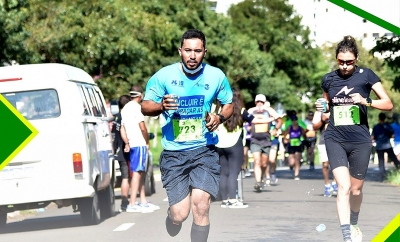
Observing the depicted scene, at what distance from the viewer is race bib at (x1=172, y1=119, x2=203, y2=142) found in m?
8.66

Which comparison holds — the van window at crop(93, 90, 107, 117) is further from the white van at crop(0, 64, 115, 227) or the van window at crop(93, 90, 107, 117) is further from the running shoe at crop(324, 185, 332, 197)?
the running shoe at crop(324, 185, 332, 197)

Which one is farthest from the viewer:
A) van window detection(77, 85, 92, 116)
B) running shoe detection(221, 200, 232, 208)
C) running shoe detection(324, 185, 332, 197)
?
running shoe detection(324, 185, 332, 197)

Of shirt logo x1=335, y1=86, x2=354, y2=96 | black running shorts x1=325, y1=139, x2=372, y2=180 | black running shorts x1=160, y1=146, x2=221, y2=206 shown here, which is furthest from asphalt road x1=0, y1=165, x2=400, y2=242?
black running shorts x1=160, y1=146, x2=221, y2=206

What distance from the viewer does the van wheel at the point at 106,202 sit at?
15648 millimetres

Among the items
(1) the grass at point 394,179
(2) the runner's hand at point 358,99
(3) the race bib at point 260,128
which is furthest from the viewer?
(1) the grass at point 394,179

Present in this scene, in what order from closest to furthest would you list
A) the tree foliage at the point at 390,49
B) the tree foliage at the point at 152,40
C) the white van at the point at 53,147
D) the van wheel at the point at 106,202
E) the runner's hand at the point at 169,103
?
1. the runner's hand at the point at 169,103
2. the white van at the point at 53,147
3. the van wheel at the point at 106,202
4. the tree foliage at the point at 390,49
5. the tree foliage at the point at 152,40

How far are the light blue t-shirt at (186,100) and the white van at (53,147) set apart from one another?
5.08 m

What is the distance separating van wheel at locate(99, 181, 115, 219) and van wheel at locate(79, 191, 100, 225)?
0.89m

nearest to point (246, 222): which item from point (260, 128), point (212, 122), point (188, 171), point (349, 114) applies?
point (349, 114)

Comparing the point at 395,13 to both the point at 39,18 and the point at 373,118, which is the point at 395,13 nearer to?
the point at 39,18

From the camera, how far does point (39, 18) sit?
30.8 metres

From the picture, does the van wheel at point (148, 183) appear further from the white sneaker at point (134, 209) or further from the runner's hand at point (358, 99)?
the runner's hand at point (358, 99)

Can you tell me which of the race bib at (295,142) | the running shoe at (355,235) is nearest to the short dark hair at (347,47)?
the running shoe at (355,235)

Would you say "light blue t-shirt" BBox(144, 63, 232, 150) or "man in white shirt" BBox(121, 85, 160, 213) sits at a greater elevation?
"light blue t-shirt" BBox(144, 63, 232, 150)
